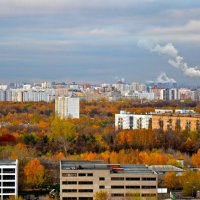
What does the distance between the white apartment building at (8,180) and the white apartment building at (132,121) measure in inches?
572

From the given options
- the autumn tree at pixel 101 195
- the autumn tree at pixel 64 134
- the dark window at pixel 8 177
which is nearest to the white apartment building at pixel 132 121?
the autumn tree at pixel 64 134

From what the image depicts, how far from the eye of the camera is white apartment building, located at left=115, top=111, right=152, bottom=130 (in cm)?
2897

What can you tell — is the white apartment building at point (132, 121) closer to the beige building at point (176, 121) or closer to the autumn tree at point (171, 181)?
the beige building at point (176, 121)

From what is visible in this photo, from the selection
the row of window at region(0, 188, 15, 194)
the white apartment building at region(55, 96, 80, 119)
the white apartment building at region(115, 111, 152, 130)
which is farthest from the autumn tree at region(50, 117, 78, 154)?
the white apartment building at region(55, 96, 80, 119)

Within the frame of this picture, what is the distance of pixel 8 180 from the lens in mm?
14609

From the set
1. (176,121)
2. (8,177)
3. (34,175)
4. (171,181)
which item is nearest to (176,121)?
(176,121)

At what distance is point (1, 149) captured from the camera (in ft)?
66.0

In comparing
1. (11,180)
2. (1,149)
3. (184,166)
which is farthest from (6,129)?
(11,180)

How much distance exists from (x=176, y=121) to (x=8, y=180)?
45.5 ft

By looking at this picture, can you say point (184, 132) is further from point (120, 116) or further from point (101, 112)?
point (101, 112)

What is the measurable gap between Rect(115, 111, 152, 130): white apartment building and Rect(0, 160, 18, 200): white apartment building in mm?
14524

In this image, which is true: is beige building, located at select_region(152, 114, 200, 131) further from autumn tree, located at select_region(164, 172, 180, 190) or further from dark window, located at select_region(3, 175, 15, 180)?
dark window, located at select_region(3, 175, 15, 180)

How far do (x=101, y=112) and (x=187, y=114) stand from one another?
408 inches

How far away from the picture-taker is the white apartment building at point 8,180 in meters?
14.5
